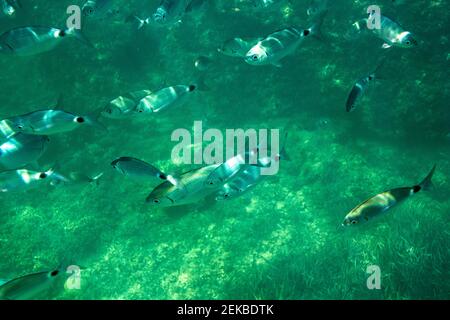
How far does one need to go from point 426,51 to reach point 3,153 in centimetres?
1014

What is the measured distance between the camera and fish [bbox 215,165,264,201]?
426 centimetres

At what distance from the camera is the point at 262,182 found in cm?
876

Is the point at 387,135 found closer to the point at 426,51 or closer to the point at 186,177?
the point at 426,51

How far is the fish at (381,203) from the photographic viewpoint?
3574 mm

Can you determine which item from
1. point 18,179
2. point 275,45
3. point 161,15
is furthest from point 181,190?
point 161,15

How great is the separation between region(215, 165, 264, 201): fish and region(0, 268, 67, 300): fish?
222 cm

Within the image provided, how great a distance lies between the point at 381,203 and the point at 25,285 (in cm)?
418

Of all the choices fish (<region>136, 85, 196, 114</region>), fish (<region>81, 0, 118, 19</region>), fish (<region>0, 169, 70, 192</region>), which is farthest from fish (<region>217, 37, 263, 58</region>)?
fish (<region>0, 169, 70, 192</region>)

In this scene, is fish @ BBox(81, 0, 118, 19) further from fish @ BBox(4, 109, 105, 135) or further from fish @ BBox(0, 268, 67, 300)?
fish @ BBox(0, 268, 67, 300)

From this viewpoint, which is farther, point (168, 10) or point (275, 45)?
point (168, 10)

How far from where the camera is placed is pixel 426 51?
27.5 feet

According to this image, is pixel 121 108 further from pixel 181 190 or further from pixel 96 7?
pixel 181 190
